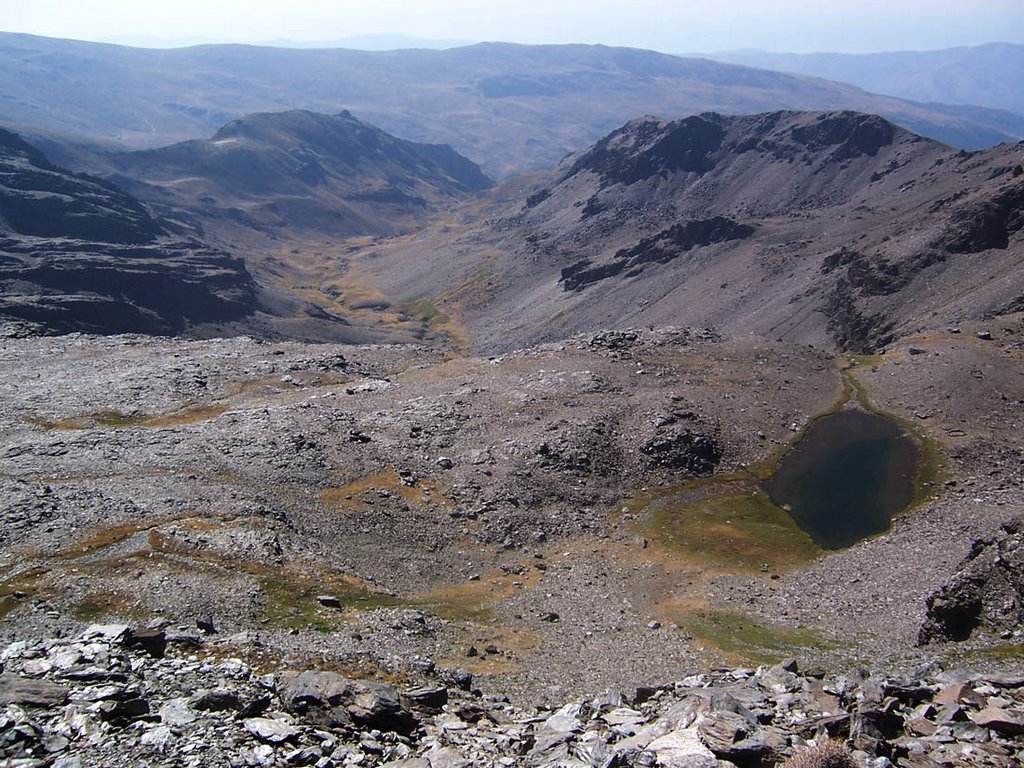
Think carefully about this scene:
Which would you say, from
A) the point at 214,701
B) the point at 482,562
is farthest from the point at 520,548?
the point at 214,701

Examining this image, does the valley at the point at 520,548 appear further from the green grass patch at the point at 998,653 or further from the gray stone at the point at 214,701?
the green grass patch at the point at 998,653

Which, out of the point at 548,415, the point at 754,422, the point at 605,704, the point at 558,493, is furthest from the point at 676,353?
the point at 605,704

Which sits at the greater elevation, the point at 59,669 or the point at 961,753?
the point at 961,753

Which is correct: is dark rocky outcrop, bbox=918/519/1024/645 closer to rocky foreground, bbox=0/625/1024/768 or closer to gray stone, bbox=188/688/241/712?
rocky foreground, bbox=0/625/1024/768

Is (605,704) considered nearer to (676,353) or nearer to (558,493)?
(558,493)

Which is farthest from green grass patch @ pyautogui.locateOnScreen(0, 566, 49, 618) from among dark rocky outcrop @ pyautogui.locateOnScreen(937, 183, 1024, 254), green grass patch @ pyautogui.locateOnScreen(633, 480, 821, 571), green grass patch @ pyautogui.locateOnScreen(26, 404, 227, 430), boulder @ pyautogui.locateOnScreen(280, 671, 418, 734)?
dark rocky outcrop @ pyautogui.locateOnScreen(937, 183, 1024, 254)
